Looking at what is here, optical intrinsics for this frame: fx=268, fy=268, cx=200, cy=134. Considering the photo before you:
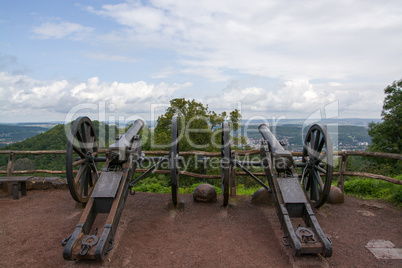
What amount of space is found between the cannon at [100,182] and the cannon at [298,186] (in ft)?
5.42

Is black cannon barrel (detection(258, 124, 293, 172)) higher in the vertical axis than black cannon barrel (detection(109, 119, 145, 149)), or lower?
lower

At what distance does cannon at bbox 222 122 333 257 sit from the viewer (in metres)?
3.29

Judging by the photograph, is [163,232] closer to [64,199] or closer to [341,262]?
[341,262]

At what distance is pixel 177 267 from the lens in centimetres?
323

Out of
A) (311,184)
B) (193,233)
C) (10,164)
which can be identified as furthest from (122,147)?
(10,164)

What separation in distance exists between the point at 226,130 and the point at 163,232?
82.1 inches

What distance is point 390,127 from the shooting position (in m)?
16.5

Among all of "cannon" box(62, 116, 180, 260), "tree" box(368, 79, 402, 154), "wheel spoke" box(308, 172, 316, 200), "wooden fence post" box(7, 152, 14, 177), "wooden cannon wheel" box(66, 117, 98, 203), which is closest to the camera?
"cannon" box(62, 116, 180, 260)

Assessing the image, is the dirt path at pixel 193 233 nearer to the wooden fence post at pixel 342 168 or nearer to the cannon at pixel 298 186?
the cannon at pixel 298 186

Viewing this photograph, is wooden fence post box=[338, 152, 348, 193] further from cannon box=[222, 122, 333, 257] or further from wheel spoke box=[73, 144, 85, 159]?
wheel spoke box=[73, 144, 85, 159]

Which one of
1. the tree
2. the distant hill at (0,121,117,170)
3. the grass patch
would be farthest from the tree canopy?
the tree

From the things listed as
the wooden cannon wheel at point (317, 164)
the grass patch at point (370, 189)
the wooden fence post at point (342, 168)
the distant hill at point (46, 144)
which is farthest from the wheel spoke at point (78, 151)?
the distant hill at point (46, 144)

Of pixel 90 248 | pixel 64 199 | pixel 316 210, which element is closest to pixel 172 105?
pixel 64 199

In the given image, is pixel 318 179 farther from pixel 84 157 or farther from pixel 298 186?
pixel 84 157
